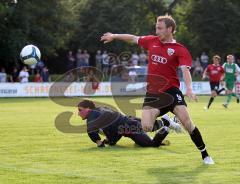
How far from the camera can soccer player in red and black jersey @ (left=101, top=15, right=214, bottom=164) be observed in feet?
34.4

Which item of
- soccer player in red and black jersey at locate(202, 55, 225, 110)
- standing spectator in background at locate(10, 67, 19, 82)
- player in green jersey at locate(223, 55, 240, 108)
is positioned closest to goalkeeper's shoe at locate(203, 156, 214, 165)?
soccer player in red and black jersey at locate(202, 55, 225, 110)

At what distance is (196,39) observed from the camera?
52219 mm

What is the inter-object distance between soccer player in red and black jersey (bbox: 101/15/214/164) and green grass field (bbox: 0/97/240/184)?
0.68 meters

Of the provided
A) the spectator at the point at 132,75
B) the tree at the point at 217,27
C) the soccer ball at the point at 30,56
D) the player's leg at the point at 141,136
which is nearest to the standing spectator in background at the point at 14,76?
the spectator at the point at 132,75

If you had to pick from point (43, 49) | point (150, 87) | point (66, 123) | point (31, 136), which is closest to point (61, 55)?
point (43, 49)

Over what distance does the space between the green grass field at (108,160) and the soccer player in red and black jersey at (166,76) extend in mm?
679

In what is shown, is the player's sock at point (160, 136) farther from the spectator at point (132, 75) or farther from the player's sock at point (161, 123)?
the spectator at point (132, 75)

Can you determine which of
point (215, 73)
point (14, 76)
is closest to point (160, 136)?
point (215, 73)

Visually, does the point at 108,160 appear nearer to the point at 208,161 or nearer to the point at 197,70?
the point at 208,161

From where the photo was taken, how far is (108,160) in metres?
10.9

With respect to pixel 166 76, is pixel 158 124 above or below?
below

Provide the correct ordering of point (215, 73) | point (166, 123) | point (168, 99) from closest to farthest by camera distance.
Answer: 1. point (168, 99)
2. point (166, 123)
3. point (215, 73)

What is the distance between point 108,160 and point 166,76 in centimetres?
174

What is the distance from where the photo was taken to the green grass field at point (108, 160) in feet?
30.2
